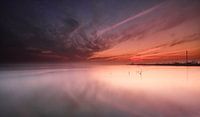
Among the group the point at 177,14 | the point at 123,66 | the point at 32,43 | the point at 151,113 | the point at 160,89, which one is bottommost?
the point at 151,113

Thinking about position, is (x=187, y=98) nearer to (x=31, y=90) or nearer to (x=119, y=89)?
(x=119, y=89)

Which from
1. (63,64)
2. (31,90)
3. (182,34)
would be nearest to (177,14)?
(182,34)

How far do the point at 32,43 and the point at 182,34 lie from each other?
1.20 metres

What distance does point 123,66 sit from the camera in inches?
83.1

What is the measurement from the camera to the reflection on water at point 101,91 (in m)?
1.82

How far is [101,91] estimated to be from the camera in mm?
1988

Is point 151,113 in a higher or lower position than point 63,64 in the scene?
lower

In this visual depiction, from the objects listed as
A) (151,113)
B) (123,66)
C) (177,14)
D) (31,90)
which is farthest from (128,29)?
(31,90)

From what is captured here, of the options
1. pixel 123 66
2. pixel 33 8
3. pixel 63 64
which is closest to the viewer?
pixel 33 8

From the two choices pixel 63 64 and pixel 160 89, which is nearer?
pixel 63 64

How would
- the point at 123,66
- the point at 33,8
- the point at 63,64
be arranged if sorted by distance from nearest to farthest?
the point at 33,8, the point at 63,64, the point at 123,66

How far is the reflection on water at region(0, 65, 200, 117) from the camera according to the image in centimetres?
182

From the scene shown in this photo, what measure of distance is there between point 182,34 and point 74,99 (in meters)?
1.03

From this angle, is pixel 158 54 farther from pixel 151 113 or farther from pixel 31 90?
pixel 31 90
